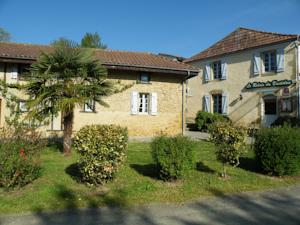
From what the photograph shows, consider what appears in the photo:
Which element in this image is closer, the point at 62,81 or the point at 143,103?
the point at 62,81

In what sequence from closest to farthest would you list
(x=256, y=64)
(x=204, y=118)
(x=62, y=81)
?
(x=62, y=81), (x=256, y=64), (x=204, y=118)

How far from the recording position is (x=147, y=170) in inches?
326

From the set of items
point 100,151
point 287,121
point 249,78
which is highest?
point 249,78

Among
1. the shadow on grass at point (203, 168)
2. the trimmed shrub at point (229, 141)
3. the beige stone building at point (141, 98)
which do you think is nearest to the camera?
the trimmed shrub at point (229, 141)

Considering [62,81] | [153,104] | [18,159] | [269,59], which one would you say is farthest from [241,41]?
[18,159]

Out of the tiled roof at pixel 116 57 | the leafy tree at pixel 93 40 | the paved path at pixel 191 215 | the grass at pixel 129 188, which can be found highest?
the leafy tree at pixel 93 40

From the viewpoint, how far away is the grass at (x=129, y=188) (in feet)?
18.3

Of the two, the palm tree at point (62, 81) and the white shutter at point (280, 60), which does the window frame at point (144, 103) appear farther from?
the white shutter at point (280, 60)

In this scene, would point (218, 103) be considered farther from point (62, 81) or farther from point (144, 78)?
point (62, 81)

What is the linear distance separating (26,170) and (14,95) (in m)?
9.35

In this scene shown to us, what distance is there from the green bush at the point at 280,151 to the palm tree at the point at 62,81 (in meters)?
5.19

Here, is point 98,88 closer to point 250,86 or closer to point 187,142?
point 187,142

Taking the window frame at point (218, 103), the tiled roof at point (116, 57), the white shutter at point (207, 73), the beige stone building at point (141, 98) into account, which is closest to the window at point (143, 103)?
the beige stone building at point (141, 98)

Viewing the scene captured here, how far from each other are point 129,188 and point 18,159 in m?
2.32
